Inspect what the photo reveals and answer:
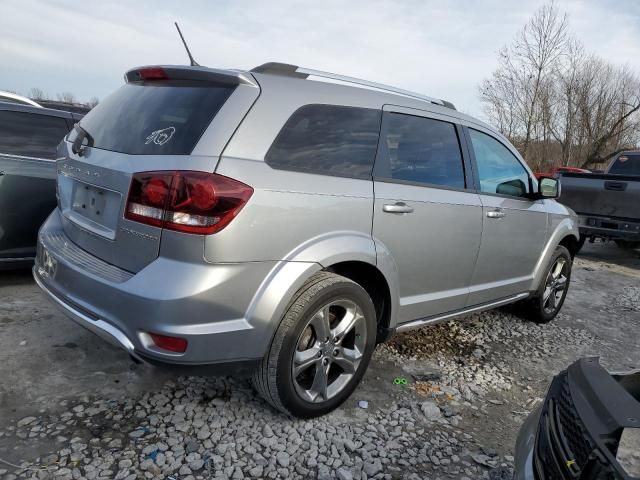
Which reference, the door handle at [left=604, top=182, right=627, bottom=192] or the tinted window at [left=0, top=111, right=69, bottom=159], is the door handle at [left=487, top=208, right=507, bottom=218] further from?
the door handle at [left=604, top=182, right=627, bottom=192]

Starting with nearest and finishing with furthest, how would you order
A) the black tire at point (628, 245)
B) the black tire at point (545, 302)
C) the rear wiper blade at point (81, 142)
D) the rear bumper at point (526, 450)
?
the rear bumper at point (526, 450) < the rear wiper blade at point (81, 142) < the black tire at point (545, 302) < the black tire at point (628, 245)

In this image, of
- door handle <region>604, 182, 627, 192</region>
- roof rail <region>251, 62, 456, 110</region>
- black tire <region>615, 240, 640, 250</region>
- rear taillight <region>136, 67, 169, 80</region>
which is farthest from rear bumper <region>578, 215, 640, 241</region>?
rear taillight <region>136, 67, 169, 80</region>

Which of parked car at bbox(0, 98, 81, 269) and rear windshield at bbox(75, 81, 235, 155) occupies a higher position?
rear windshield at bbox(75, 81, 235, 155)

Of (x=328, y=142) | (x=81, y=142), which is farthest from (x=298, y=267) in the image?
(x=81, y=142)

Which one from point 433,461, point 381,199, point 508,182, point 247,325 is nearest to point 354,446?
point 433,461

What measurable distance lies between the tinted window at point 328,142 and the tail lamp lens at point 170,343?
88 centimetres

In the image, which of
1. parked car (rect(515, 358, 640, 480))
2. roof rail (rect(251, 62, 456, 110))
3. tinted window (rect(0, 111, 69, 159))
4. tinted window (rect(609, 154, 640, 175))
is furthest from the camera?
tinted window (rect(609, 154, 640, 175))

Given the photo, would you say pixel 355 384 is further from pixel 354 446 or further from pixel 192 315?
pixel 192 315

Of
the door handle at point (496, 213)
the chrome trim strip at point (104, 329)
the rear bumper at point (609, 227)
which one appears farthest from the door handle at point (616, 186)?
the chrome trim strip at point (104, 329)

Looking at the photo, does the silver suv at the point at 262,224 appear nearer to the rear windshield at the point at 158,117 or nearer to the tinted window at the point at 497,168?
the rear windshield at the point at 158,117

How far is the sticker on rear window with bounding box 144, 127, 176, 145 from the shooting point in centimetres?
223

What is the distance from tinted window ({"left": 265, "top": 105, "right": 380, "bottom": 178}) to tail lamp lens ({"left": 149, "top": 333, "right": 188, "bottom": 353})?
882 millimetres

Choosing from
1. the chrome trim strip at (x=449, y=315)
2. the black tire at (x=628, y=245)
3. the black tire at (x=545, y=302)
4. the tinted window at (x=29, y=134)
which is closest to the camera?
the chrome trim strip at (x=449, y=315)

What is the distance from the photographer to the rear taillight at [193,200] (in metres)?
2.04
